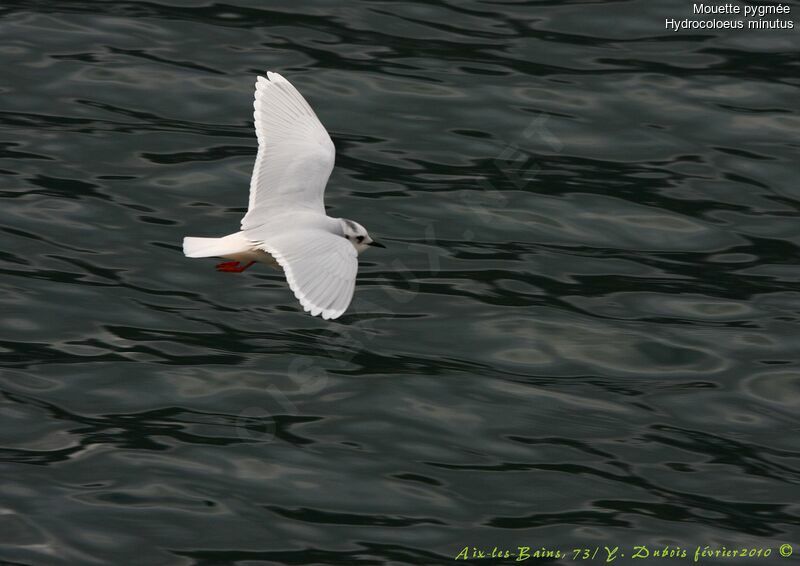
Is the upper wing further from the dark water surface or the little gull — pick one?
the dark water surface

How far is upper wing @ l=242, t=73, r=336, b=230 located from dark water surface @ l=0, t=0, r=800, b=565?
3.79ft

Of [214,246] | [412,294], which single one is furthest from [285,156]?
[412,294]

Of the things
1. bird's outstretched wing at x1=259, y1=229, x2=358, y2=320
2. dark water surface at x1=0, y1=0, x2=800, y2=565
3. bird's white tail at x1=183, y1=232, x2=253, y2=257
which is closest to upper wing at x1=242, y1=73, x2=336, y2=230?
bird's white tail at x1=183, y1=232, x2=253, y2=257

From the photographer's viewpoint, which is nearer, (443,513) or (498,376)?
(443,513)

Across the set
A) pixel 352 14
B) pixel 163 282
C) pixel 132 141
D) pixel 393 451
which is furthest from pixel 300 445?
pixel 352 14

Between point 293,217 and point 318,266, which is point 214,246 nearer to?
point 293,217

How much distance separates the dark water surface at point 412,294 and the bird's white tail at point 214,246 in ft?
3.97

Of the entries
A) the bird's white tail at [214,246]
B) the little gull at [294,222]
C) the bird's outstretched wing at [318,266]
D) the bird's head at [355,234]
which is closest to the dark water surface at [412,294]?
the bird's head at [355,234]

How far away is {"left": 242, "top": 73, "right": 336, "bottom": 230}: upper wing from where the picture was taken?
10.0 m

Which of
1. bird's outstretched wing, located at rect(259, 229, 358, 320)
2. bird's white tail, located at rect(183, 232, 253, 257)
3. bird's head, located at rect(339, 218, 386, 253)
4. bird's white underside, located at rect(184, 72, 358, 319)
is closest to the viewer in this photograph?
bird's outstretched wing, located at rect(259, 229, 358, 320)

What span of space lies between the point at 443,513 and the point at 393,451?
0.75 metres

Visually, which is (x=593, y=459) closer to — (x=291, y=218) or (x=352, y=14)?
(x=291, y=218)

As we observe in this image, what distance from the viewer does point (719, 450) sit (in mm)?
9656

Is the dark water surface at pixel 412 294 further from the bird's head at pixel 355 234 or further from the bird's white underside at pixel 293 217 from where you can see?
the bird's white underside at pixel 293 217
